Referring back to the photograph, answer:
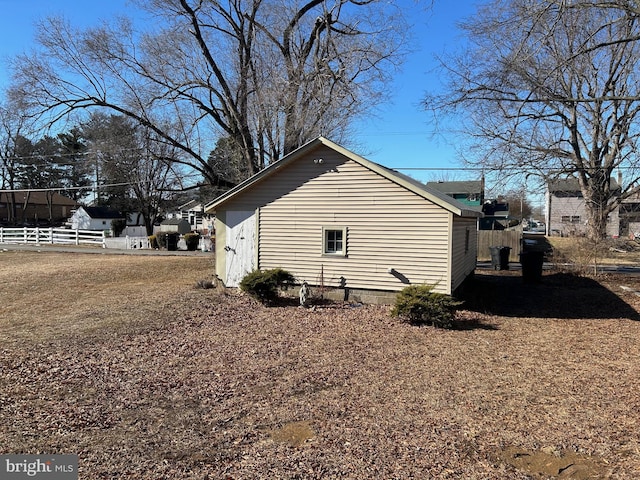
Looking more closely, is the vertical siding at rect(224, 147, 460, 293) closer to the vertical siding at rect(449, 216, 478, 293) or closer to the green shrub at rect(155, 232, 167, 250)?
the vertical siding at rect(449, 216, 478, 293)

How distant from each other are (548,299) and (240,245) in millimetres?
8769

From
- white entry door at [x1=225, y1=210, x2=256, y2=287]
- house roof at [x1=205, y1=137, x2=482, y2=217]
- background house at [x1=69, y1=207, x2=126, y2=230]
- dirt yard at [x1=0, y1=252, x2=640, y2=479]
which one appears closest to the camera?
dirt yard at [x1=0, y1=252, x2=640, y2=479]

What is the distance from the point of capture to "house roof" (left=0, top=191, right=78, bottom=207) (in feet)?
191

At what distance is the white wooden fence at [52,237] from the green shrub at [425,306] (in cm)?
2574

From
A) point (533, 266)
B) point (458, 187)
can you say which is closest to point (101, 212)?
point (458, 187)

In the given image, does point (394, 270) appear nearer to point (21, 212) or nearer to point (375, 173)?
point (375, 173)

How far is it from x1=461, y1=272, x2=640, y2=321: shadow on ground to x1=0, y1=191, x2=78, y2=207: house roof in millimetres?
61308

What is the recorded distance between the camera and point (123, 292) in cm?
1245

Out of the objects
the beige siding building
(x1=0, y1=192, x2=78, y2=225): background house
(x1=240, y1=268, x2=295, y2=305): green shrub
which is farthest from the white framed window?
Answer: (x1=0, y1=192, x2=78, y2=225): background house

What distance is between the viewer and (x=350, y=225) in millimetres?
10555

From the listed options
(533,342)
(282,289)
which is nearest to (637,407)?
(533,342)

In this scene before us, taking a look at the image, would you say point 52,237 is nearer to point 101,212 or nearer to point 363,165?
point 101,212

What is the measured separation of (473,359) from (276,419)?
3467mm

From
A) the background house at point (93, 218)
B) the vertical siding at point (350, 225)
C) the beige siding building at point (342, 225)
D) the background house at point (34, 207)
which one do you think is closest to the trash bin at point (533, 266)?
the beige siding building at point (342, 225)
